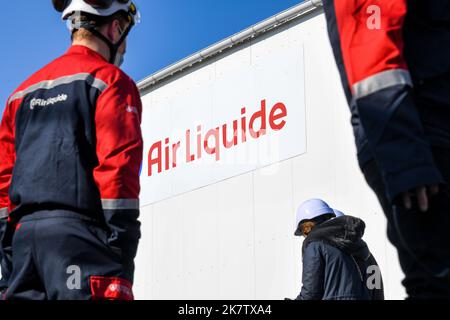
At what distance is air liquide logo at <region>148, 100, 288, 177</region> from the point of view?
9.24m

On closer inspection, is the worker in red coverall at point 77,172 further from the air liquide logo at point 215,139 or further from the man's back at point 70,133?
the air liquide logo at point 215,139

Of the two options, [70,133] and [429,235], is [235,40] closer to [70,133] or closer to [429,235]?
[70,133]

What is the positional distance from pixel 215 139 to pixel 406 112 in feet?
23.8

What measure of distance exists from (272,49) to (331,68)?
913mm

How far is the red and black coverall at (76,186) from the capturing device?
3426 millimetres

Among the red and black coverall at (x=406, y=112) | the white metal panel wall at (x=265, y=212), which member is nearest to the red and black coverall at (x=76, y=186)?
the red and black coverall at (x=406, y=112)

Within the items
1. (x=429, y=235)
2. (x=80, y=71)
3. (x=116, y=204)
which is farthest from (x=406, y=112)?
(x=80, y=71)

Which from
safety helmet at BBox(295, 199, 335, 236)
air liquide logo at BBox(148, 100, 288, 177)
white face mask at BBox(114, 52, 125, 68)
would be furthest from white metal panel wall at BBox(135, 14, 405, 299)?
white face mask at BBox(114, 52, 125, 68)

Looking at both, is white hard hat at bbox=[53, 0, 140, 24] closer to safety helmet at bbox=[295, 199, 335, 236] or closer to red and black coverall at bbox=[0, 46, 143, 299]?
red and black coverall at bbox=[0, 46, 143, 299]

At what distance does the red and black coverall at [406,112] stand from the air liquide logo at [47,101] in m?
1.25

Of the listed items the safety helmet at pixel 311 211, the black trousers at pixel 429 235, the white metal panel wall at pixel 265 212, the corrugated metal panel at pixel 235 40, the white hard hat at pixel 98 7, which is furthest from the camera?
the corrugated metal panel at pixel 235 40

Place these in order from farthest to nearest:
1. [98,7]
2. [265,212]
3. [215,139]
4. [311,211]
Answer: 1. [215,139]
2. [265,212]
3. [311,211]
4. [98,7]

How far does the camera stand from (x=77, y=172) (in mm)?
3549
